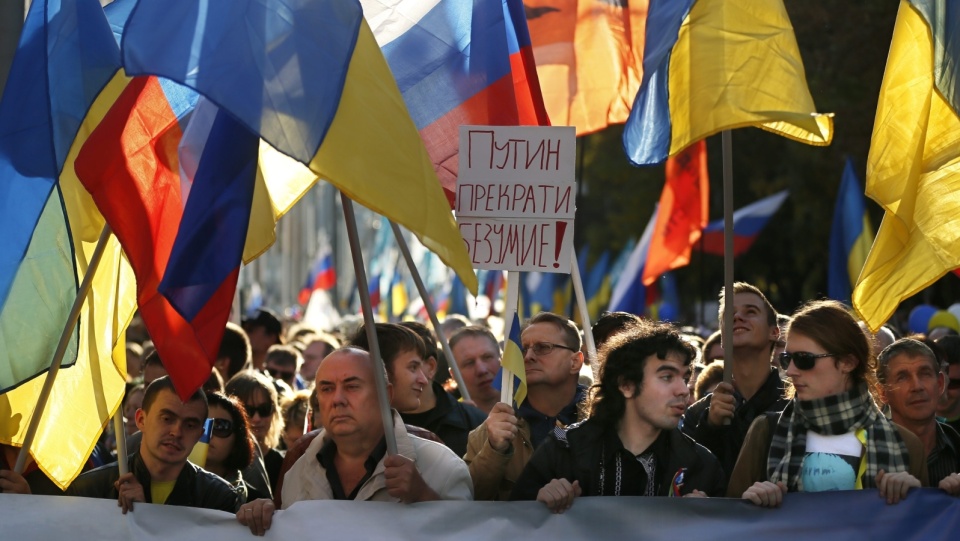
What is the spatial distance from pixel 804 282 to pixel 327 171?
91.8 ft

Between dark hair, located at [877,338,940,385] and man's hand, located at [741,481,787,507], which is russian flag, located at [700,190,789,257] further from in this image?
man's hand, located at [741,481,787,507]

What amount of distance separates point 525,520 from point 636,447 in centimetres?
47

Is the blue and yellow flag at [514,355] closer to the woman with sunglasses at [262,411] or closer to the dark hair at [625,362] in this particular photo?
the dark hair at [625,362]

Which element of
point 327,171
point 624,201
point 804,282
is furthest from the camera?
point 624,201

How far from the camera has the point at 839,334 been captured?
5.15 m

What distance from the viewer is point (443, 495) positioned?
5.25 metres

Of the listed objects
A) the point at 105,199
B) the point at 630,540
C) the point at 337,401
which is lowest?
the point at 630,540

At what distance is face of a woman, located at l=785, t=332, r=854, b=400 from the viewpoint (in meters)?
5.09

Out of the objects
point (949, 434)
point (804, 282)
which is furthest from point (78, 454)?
point (804, 282)

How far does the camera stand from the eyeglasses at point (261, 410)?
754 cm

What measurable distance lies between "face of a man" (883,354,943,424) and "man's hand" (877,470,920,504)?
4.14 ft

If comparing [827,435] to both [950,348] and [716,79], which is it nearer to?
[716,79]

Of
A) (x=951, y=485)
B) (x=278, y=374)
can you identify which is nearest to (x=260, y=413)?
(x=278, y=374)

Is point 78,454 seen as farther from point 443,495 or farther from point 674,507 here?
point 674,507
